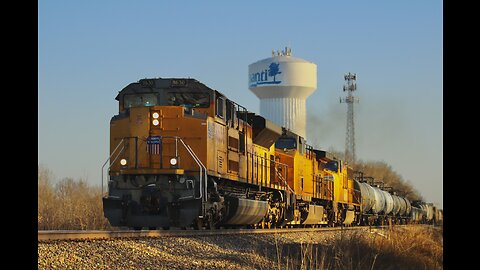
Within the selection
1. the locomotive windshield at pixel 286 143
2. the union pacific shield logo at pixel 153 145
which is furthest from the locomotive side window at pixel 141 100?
the locomotive windshield at pixel 286 143

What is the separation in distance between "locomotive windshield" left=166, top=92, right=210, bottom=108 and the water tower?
236ft

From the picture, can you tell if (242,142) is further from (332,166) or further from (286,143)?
(332,166)

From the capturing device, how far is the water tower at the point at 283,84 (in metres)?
88.8

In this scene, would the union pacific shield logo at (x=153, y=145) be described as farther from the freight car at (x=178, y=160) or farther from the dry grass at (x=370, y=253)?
the dry grass at (x=370, y=253)

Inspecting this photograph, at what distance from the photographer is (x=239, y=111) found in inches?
774

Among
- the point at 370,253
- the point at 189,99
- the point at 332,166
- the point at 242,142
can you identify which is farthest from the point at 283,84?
the point at 370,253

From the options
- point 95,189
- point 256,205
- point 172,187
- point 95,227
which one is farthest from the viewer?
point 95,189

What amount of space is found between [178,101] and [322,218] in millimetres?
13455

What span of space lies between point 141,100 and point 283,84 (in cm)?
7287

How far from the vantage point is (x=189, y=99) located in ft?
53.6

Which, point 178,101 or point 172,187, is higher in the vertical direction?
point 178,101

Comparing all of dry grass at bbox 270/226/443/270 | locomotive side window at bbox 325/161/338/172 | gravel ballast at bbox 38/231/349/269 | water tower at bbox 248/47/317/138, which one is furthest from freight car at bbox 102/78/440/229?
water tower at bbox 248/47/317/138

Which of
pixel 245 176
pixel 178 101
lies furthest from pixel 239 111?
pixel 178 101
